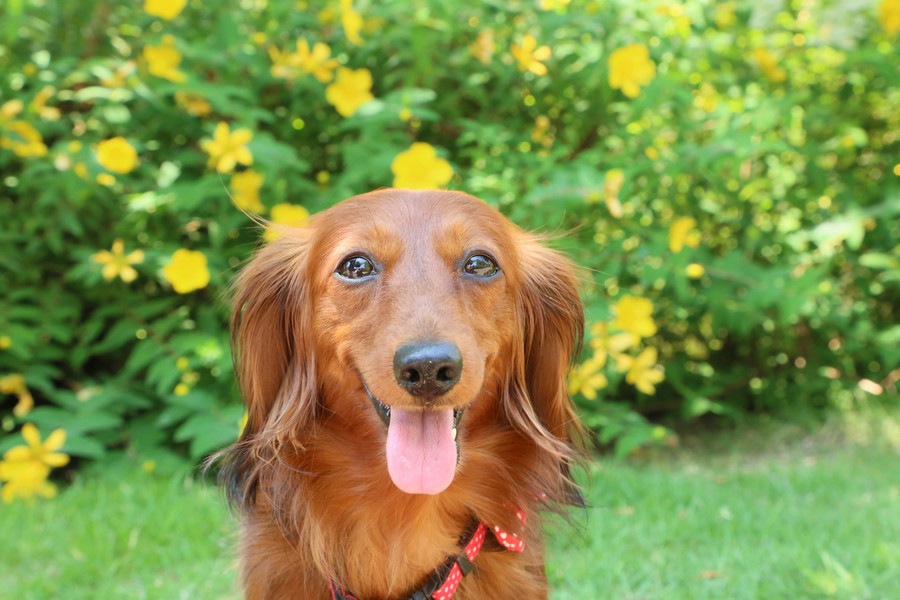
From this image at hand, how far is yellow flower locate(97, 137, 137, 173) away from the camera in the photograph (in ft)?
10.8

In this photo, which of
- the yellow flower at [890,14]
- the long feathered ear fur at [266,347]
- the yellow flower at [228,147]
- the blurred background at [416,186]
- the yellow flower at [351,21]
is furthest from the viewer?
the yellow flower at [890,14]

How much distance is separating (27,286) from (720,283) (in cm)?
300

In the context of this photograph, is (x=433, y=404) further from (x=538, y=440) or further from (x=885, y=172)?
(x=885, y=172)

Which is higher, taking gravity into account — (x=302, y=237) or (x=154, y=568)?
(x=302, y=237)

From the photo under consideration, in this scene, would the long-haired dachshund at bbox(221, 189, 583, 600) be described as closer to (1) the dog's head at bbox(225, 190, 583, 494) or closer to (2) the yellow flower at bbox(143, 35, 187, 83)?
(1) the dog's head at bbox(225, 190, 583, 494)

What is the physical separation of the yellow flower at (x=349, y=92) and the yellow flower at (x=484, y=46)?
56 centimetres

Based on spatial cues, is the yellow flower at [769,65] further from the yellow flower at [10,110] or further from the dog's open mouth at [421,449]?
the yellow flower at [10,110]

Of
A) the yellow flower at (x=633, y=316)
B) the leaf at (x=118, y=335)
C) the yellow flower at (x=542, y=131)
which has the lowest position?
the leaf at (x=118, y=335)

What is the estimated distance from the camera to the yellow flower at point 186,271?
333 centimetres

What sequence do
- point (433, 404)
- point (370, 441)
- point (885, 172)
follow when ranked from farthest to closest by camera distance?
point (885, 172), point (370, 441), point (433, 404)

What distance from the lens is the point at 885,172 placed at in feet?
15.0

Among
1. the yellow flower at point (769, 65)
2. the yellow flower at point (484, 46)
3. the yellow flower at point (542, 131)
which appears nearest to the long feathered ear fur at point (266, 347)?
the yellow flower at point (484, 46)

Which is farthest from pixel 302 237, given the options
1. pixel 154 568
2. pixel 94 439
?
pixel 94 439

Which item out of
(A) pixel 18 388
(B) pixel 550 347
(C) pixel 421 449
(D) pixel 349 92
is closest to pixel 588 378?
(B) pixel 550 347
